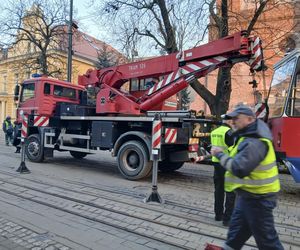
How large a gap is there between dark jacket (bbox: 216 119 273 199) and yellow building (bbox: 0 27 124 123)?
984 inches

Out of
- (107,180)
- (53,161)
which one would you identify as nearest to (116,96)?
(107,180)

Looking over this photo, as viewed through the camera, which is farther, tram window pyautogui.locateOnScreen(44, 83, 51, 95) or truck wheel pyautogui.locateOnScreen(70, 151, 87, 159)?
truck wheel pyautogui.locateOnScreen(70, 151, 87, 159)

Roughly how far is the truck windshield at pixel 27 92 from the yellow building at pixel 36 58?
15531mm

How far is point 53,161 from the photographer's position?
12.3 m

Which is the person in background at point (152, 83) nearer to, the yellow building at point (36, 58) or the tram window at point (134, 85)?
the tram window at point (134, 85)

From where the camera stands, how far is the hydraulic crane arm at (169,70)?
805 centimetres

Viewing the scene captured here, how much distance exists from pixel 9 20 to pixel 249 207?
2808 centimetres

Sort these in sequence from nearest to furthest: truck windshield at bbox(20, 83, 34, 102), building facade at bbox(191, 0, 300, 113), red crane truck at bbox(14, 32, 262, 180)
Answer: red crane truck at bbox(14, 32, 262, 180)
truck windshield at bbox(20, 83, 34, 102)
building facade at bbox(191, 0, 300, 113)

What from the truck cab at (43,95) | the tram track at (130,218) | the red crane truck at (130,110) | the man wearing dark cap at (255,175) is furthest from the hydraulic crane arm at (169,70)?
the man wearing dark cap at (255,175)

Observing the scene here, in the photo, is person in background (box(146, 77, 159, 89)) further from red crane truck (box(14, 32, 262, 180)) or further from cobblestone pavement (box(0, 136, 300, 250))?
cobblestone pavement (box(0, 136, 300, 250))

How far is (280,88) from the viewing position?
8.24 metres

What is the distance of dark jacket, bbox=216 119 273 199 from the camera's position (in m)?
2.93

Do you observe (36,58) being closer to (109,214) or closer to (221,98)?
(221,98)

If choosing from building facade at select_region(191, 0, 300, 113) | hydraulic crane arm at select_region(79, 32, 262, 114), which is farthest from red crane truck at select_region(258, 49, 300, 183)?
building facade at select_region(191, 0, 300, 113)
